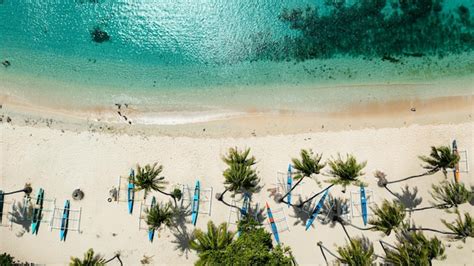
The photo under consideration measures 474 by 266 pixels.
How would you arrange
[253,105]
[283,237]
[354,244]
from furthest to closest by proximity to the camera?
[253,105], [283,237], [354,244]

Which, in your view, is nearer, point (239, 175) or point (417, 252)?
point (417, 252)

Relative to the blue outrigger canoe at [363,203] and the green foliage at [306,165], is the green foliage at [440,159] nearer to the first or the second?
the blue outrigger canoe at [363,203]

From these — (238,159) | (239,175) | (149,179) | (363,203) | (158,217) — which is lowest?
(158,217)

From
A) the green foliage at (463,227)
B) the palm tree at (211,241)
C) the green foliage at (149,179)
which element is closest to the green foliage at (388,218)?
the green foliage at (463,227)

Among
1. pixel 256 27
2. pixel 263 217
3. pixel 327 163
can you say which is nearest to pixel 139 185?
pixel 263 217

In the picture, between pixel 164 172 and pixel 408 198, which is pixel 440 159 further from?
pixel 164 172

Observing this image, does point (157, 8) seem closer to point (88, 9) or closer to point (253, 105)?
point (88, 9)

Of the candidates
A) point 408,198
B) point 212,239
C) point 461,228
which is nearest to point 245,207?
point 212,239
